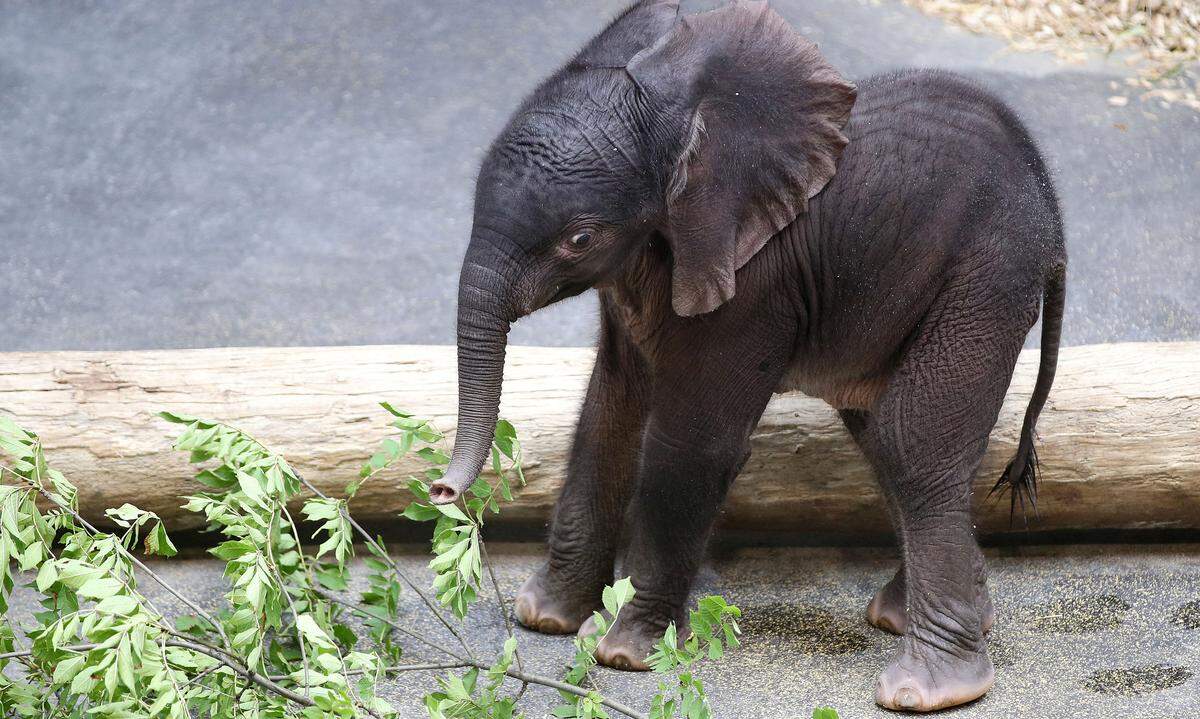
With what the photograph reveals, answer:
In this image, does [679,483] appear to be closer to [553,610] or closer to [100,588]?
[553,610]

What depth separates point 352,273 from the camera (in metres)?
6.75

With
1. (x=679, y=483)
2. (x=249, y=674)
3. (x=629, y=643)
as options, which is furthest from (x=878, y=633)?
(x=249, y=674)

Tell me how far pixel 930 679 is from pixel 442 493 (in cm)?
149

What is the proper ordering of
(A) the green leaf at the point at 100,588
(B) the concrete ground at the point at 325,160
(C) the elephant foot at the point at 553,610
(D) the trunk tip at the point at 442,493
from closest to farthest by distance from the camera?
(A) the green leaf at the point at 100,588 → (D) the trunk tip at the point at 442,493 → (C) the elephant foot at the point at 553,610 → (B) the concrete ground at the point at 325,160

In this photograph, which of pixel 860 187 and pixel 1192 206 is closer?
pixel 860 187

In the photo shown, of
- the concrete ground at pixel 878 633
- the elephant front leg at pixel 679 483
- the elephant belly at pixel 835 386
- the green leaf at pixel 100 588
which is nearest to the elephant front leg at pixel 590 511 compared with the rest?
the concrete ground at pixel 878 633

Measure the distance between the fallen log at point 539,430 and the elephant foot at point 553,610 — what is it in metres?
0.44

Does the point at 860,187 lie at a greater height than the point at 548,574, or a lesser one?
greater

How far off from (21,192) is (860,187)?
218 inches

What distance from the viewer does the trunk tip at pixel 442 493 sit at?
3.00m

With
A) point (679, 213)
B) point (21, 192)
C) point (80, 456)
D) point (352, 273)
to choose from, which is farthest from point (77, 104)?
point (679, 213)

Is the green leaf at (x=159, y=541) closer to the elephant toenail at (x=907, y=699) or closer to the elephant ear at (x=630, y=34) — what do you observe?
the elephant ear at (x=630, y=34)

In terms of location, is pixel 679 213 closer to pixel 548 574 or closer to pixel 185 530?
pixel 548 574

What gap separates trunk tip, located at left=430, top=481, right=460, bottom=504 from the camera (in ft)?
9.84
